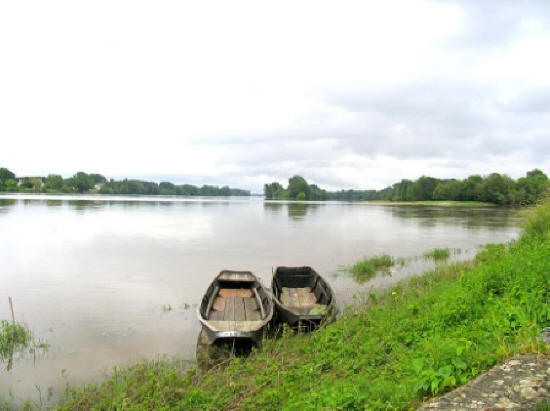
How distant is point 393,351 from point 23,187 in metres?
183

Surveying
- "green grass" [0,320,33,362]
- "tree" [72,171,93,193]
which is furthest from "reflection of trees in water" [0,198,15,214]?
"tree" [72,171,93,193]

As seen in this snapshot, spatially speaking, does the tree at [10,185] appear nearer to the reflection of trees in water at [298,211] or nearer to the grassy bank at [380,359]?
the reflection of trees in water at [298,211]

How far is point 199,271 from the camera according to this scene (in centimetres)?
1917

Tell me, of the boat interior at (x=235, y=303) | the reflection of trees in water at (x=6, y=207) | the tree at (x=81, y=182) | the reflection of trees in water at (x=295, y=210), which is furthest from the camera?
the tree at (x=81, y=182)

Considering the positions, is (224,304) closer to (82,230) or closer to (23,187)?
(82,230)

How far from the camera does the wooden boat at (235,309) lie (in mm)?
8164

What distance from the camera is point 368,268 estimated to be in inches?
719

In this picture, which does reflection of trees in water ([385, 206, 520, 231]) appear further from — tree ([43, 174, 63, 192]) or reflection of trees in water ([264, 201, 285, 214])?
tree ([43, 174, 63, 192])

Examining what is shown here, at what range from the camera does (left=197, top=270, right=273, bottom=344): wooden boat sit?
8.16 m

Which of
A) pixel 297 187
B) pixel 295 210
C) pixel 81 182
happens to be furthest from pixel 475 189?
pixel 81 182

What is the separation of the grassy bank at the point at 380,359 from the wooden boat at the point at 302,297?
666 mm

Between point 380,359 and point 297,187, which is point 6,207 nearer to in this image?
point 380,359

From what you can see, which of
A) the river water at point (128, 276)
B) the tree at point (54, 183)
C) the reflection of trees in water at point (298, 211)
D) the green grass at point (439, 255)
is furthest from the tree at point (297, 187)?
the green grass at point (439, 255)

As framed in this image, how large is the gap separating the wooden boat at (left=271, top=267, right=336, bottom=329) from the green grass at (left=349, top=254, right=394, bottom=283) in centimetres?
419
